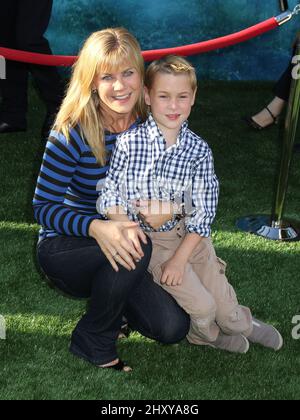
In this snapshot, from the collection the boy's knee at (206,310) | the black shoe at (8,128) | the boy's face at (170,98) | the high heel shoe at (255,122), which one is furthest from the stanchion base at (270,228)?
the black shoe at (8,128)

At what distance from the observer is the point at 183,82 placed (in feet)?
7.61

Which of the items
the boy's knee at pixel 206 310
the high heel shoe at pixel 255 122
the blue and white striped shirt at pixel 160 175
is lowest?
the high heel shoe at pixel 255 122

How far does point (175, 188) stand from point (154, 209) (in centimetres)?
9

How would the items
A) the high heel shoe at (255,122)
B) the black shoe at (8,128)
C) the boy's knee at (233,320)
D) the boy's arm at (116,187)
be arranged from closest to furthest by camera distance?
1. the boy's arm at (116,187)
2. the boy's knee at (233,320)
3. the black shoe at (8,128)
4. the high heel shoe at (255,122)

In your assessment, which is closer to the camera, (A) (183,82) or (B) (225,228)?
(A) (183,82)

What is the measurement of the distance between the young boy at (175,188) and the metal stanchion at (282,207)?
1.01 m

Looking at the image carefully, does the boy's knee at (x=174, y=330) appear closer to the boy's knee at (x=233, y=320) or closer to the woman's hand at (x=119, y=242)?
the boy's knee at (x=233, y=320)

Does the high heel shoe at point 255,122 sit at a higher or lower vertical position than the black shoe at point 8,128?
higher

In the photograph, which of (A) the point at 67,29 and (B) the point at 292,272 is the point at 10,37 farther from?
(B) the point at 292,272

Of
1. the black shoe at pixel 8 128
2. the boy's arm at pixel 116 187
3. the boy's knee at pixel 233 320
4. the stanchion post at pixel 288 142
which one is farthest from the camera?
the black shoe at pixel 8 128

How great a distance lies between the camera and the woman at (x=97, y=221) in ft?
7.43

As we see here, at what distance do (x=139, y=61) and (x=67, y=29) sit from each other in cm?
382

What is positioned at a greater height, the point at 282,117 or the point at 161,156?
the point at 161,156
